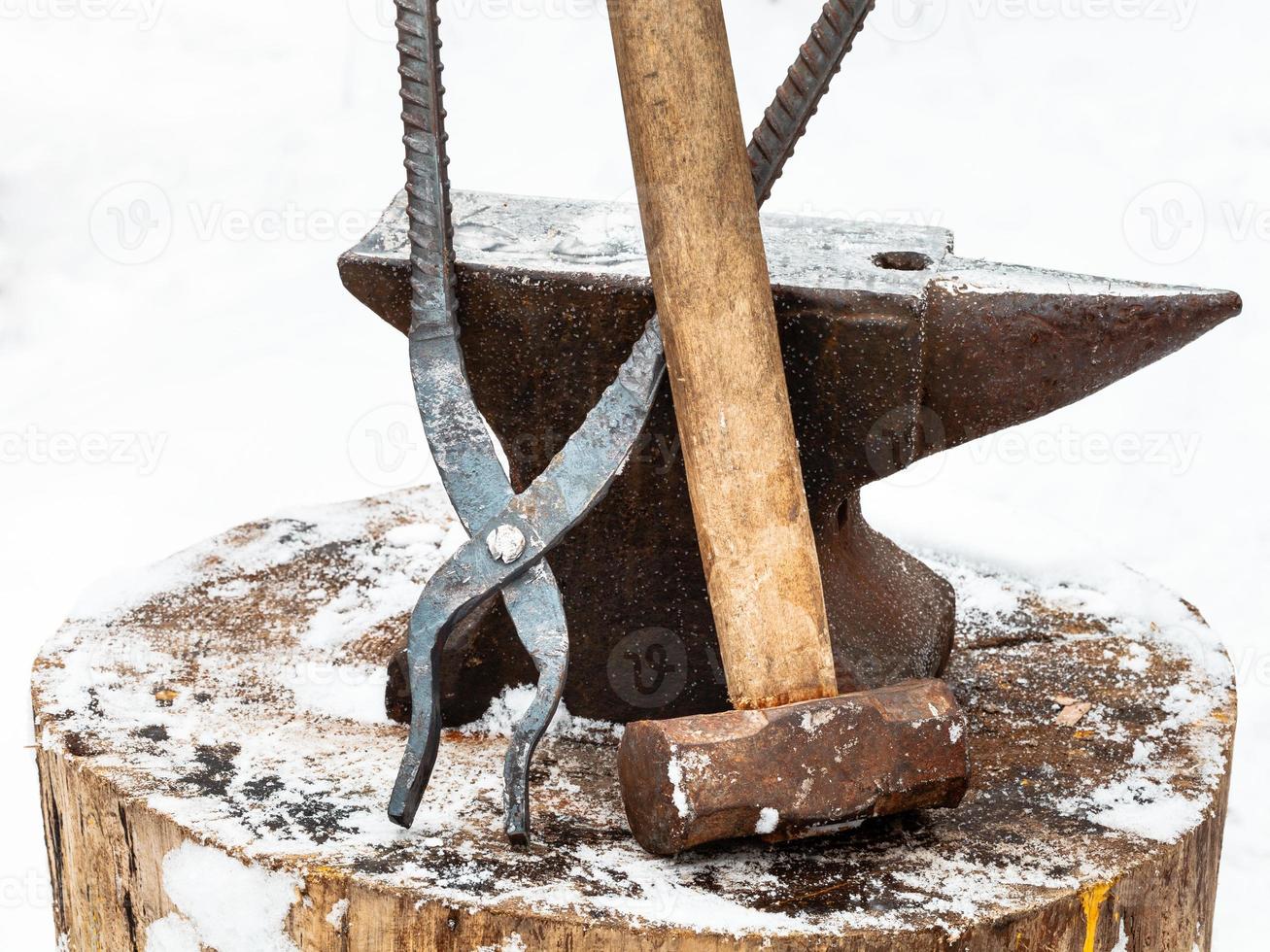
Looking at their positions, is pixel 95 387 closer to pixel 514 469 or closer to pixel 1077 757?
pixel 514 469

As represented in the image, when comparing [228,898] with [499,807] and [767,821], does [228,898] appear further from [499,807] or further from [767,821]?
[767,821]

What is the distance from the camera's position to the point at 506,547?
172 cm

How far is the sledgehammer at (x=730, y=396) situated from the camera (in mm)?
Result: 1621

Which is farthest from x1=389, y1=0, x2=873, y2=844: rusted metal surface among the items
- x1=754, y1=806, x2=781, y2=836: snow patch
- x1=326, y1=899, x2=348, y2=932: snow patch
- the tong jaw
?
x1=754, y1=806, x2=781, y2=836: snow patch

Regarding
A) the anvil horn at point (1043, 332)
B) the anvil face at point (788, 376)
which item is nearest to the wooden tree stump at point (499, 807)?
the anvil face at point (788, 376)

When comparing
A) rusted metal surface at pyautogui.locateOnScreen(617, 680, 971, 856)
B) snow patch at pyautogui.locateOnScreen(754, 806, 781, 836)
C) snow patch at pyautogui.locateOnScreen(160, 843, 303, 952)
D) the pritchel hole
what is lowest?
snow patch at pyautogui.locateOnScreen(160, 843, 303, 952)

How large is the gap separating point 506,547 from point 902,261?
57cm

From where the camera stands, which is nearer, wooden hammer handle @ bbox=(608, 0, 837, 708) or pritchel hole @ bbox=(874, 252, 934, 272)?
wooden hammer handle @ bbox=(608, 0, 837, 708)

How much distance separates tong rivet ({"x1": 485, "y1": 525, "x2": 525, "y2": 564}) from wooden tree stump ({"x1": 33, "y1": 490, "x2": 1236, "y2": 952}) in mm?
270

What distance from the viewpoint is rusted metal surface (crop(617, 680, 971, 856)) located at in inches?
60.2

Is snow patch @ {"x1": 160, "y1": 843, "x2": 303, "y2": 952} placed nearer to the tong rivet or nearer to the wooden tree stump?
the wooden tree stump

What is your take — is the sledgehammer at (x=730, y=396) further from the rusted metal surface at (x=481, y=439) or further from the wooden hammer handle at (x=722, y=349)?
the rusted metal surface at (x=481, y=439)

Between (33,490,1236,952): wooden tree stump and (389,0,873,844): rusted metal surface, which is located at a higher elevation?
(389,0,873,844): rusted metal surface

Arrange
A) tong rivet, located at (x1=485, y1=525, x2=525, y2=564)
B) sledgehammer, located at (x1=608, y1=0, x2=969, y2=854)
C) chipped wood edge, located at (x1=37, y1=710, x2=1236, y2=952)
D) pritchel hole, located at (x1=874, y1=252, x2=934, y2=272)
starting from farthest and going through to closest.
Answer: pritchel hole, located at (x1=874, y1=252, x2=934, y2=272), tong rivet, located at (x1=485, y1=525, x2=525, y2=564), sledgehammer, located at (x1=608, y1=0, x2=969, y2=854), chipped wood edge, located at (x1=37, y1=710, x2=1236, y2=952)
